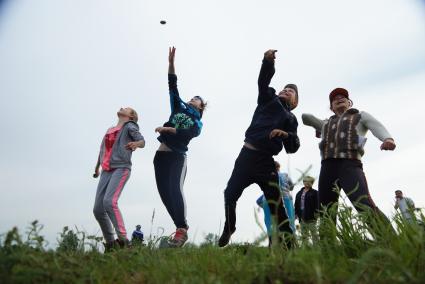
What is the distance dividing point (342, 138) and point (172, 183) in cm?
231

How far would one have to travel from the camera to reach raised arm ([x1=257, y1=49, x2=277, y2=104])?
4301mm

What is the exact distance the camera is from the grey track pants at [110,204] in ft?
15.7

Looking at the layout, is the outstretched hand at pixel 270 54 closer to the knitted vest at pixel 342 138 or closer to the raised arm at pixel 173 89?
the knitted vest at pixel 342 138

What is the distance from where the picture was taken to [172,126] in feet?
18.4

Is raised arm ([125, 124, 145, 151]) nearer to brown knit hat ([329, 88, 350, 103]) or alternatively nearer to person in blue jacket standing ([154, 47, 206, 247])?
person in blue jacket standing ([154, 47, 206, 247])

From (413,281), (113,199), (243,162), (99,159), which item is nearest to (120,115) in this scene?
(99,159)

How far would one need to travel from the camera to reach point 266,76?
4430 mm

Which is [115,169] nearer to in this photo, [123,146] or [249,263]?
[123,146]

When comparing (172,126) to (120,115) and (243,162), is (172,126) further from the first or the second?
(243,162)

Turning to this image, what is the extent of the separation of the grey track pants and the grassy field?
2.14 m

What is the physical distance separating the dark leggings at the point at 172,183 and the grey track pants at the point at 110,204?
1.79ft

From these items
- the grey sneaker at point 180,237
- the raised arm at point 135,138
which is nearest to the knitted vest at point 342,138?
the grey sneaker at point 180,237

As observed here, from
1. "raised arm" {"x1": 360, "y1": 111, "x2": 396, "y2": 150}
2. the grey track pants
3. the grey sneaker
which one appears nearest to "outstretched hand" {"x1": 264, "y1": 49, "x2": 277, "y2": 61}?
"raised arm" {"x1": 360, "y1": 111, "x2": 396, "y2": 150}

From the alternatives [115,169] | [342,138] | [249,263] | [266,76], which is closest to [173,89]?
[115,169]
